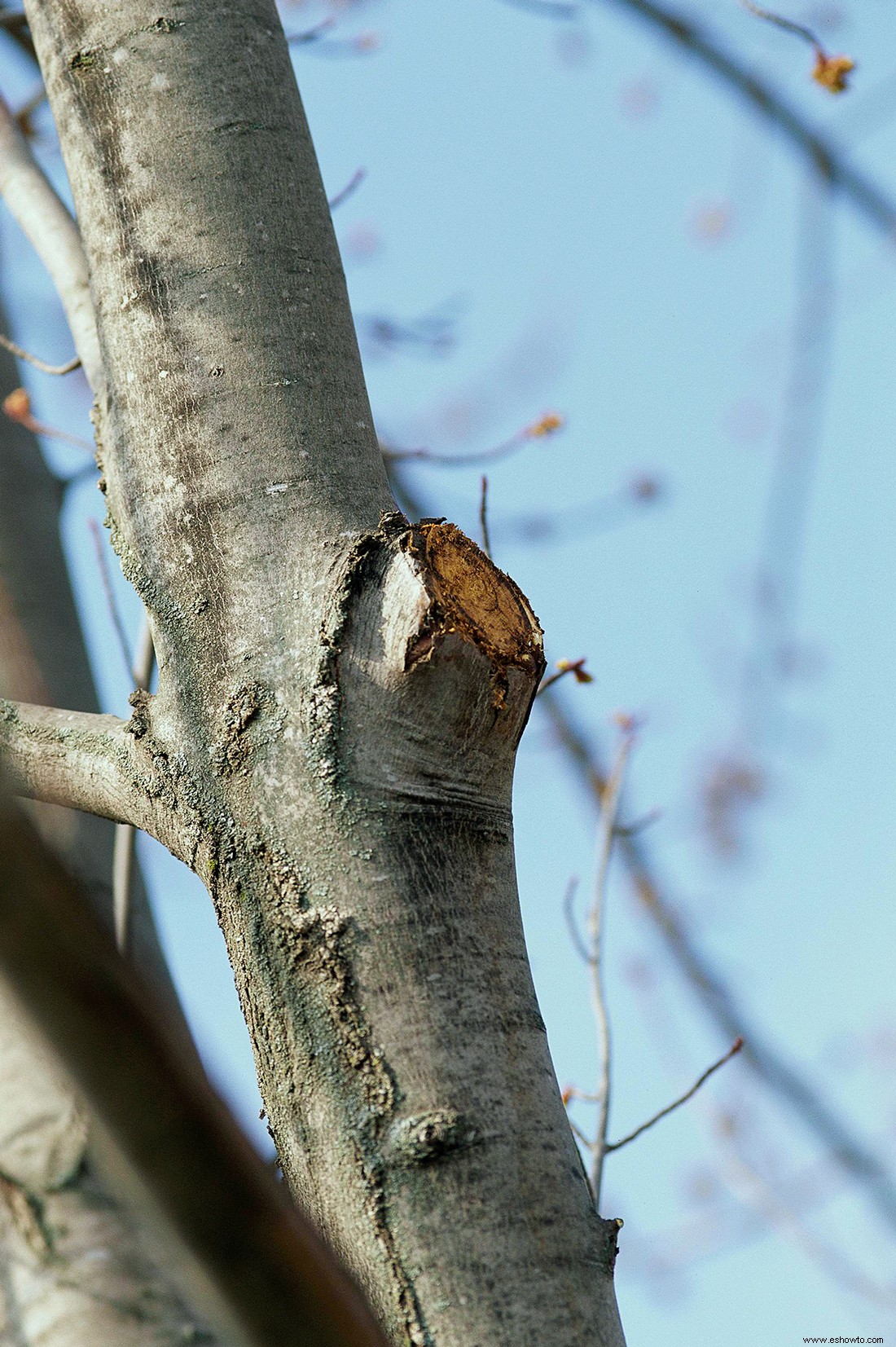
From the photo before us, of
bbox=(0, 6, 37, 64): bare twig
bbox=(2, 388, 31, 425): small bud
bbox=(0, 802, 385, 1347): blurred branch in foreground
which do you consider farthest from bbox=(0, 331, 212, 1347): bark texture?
bbox=(0, 6, 37, 64): bare twig

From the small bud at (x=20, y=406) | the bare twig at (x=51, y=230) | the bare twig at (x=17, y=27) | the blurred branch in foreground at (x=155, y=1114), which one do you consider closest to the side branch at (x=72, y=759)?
the bare twig at (x=51, y=230)

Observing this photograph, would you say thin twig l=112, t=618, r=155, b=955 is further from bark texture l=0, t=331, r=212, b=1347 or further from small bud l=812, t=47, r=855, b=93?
small bud l=812, t=47, r=855, b=93

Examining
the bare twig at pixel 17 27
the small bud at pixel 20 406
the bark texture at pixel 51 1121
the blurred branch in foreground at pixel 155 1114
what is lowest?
the blurred branch in foreground at pixel 155 1114

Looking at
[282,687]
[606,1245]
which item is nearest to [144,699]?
[282,687]

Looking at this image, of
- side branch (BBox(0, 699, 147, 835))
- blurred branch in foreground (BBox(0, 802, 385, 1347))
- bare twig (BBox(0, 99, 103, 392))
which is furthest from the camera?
bare twig (BBox(0, 99, 103, 392))

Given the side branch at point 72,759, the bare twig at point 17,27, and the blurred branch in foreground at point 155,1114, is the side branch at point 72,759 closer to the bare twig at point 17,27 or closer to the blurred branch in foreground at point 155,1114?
the blurred branch in foreground at point 155,1114

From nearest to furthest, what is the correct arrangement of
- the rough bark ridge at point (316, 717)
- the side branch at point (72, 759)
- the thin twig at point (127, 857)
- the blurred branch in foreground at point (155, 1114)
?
the blurred branch in foreground at point (155, 1114), the rough bark ridge at point (316, 717), the side branch at point (72, 759), the thin twig at point (127, 857)

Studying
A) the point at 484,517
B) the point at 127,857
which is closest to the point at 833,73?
the point at 484,517

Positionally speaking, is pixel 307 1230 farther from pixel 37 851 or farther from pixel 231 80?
pixel 231 80
